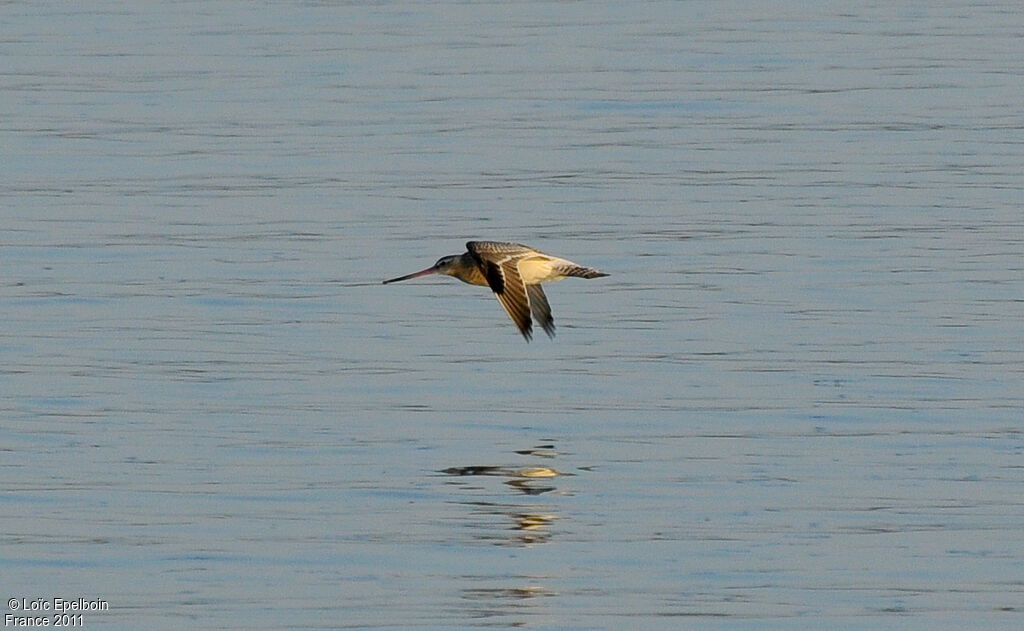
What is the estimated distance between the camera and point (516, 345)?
12453 millimetres

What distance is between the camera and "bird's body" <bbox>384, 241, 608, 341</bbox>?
10.8m

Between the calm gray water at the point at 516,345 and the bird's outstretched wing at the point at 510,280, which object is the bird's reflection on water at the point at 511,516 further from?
the bird's outstretched wing at the point at 510,280

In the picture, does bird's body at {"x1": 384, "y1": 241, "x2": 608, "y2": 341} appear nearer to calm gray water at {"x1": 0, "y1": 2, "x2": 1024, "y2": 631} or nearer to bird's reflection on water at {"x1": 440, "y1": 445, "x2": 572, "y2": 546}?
calm gray water at {"x1": 0, "y1": 2, "x2": 1024, "y2": 631}

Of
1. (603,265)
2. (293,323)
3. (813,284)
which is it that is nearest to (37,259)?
(293,323)

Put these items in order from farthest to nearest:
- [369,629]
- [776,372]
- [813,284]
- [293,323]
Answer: [813,284], [293,323], [776,372], [369,629]

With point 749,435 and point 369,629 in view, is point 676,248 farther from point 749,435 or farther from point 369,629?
point 369,629

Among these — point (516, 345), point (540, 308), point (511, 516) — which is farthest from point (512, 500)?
point (516, 345)

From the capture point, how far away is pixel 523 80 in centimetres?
2280

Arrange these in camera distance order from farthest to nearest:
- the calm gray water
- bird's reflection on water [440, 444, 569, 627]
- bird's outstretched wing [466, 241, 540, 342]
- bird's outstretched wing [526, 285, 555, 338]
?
1. bird's outstretched wing [526, 285, 555, 338]
2. bird's outstretched wing [466, 241, 540, 342]
3. the calm gray water
4. bird's reflection on water [440, 444, 569, 627]

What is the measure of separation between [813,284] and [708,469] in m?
4.26

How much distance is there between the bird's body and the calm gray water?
0.39 meters

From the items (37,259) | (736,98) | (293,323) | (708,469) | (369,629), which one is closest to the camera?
(369,629)

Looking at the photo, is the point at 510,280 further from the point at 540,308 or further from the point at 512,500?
the point at 512,500

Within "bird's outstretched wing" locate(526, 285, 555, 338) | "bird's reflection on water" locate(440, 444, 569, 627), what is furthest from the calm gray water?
"bird's outstretched wing" locate(526, 285, 555, 338)
